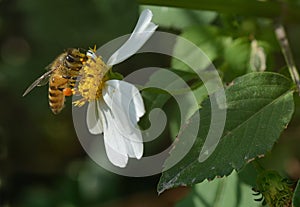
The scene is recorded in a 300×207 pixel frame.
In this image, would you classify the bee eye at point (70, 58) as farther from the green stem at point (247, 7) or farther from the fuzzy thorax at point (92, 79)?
the green stem at point (247, 7)

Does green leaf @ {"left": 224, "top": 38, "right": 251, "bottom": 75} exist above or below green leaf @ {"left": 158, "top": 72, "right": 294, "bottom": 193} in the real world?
below

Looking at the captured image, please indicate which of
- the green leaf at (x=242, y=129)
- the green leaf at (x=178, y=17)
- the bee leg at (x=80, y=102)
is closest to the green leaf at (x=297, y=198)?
the green leaf at (x=242, y=129)

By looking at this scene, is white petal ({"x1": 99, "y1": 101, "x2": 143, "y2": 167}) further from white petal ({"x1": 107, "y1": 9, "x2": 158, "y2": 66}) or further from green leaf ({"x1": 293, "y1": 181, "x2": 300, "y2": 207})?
green leaf ({"x1": 293, "y1": 181, "x2": 300, "y2": 207})

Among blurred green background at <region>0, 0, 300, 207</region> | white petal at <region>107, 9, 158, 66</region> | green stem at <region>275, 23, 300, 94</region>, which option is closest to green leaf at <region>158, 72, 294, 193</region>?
green stem at <region>275, 23, 300, 94</region>

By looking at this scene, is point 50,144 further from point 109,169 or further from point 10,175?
point 109,169

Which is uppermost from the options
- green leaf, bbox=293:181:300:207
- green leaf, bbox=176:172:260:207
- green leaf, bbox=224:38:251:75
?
green leaf, bbox=293:181:300:207

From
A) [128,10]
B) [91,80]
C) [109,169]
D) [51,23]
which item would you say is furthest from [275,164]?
[51,23]
